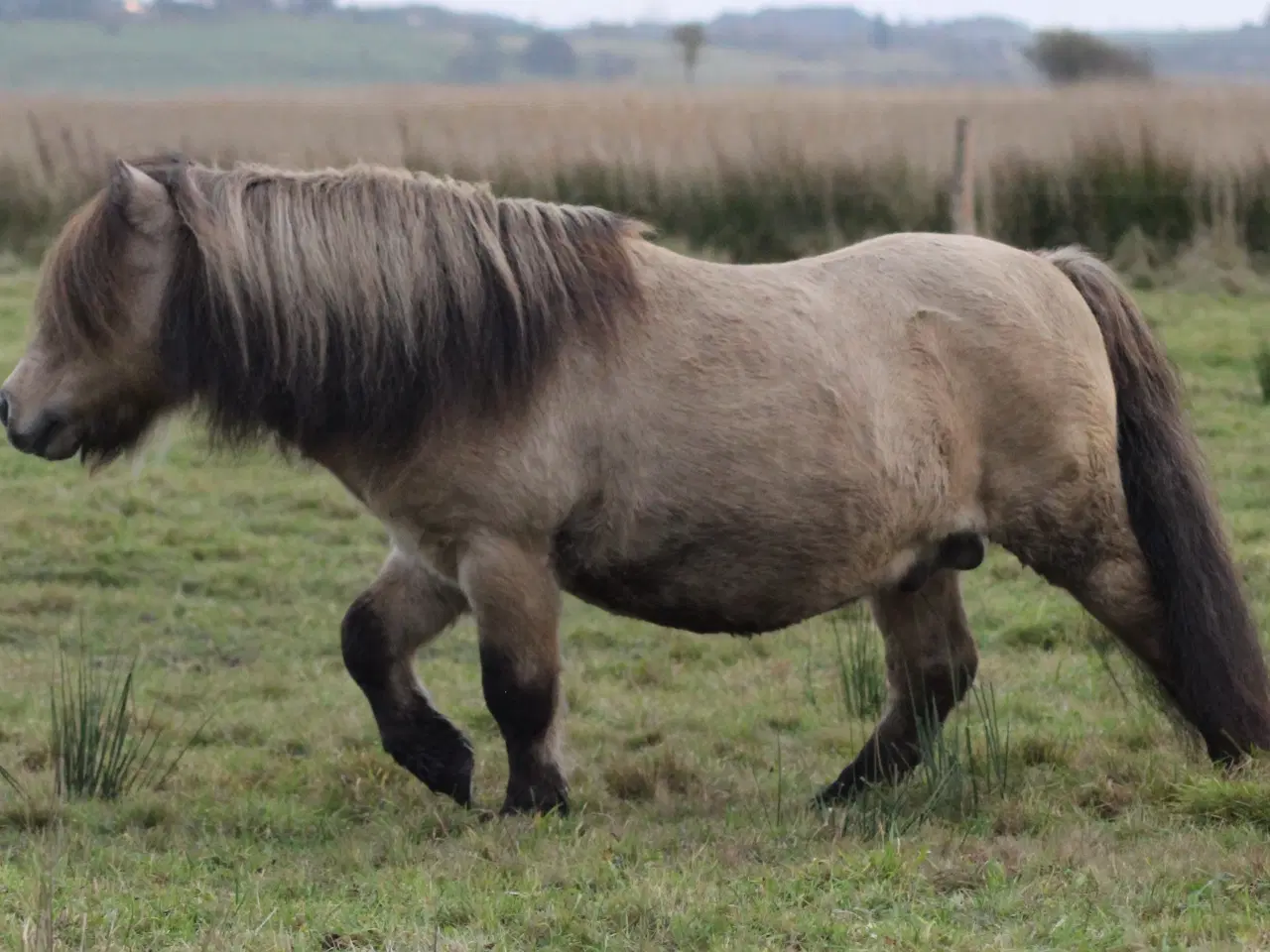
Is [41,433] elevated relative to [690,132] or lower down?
elevated

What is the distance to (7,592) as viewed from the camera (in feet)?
23.2

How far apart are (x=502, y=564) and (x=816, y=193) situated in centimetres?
1034

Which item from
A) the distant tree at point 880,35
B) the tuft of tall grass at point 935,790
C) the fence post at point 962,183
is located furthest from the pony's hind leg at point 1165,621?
the distant tree at point 880,35

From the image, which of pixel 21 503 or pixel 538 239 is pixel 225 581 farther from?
pixel 538 239

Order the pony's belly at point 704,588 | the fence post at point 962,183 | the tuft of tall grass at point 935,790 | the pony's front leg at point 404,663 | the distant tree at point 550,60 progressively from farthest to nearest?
the distant tree at point 550,60
the fence post at point 962,183
the pony's front leg at point 404,663
the pony's belly at point 704,588
the tuft of tall grass at point 935,790

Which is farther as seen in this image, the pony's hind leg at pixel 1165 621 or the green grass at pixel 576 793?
the pony's hind leg at pixel 1165 621

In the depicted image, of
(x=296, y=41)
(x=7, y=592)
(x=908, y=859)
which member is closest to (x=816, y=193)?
(x=7, y=592)

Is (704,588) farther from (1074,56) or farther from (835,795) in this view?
(1074,56)

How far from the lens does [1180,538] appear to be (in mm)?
5004

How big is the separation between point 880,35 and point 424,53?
44488mm

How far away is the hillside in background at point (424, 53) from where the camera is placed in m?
81.8

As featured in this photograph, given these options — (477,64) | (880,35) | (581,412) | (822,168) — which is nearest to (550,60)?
(477,64)

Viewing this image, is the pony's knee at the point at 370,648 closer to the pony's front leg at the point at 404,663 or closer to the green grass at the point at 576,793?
the pony's front leg at the point at 404,663

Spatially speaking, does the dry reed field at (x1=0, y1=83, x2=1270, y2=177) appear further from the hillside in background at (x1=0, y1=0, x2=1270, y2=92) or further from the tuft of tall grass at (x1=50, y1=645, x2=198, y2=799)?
the hillside in background at (x1=0, y1=0, x2=1270, y2=92)
